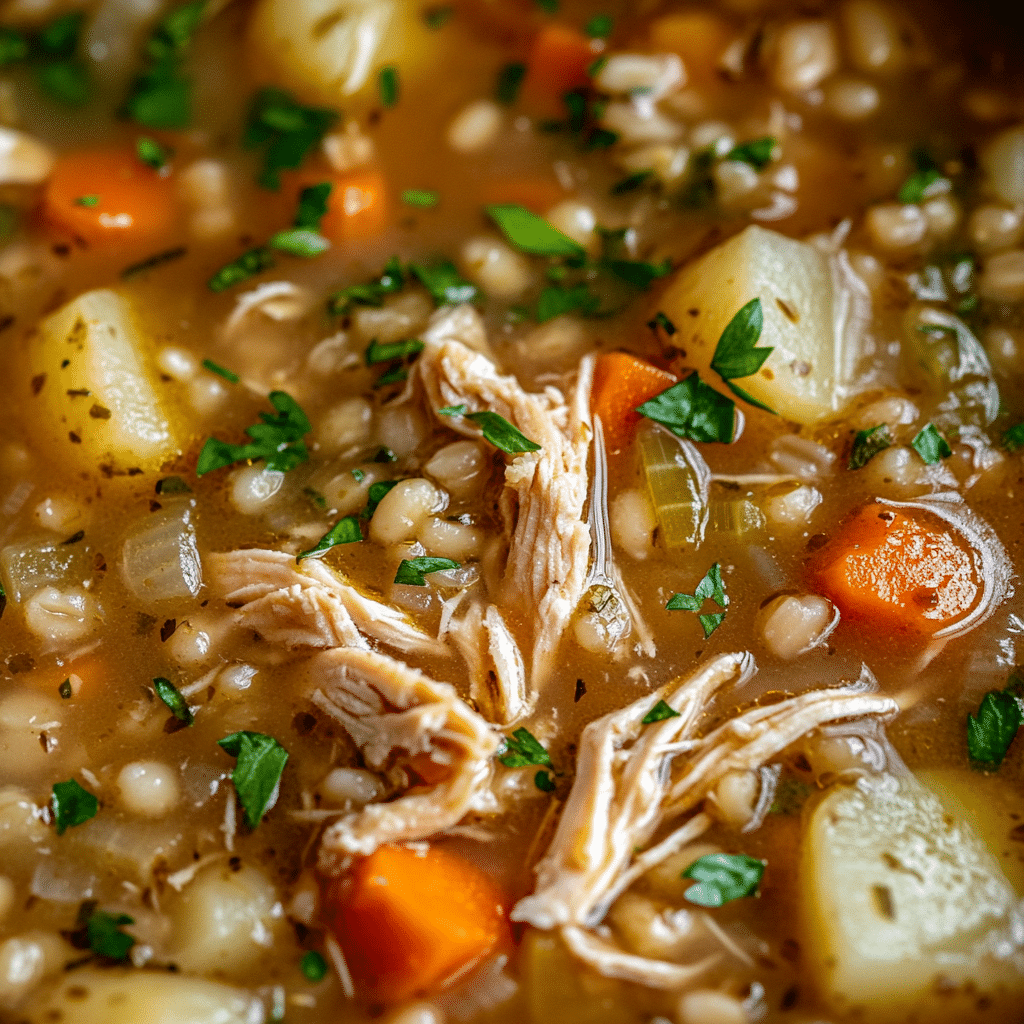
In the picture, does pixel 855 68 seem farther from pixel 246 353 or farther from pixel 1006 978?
pixel 1006 978

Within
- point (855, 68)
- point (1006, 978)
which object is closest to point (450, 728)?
point (1006, 978)

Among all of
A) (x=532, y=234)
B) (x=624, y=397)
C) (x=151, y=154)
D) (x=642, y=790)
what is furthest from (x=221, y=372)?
(x=642, y=790)

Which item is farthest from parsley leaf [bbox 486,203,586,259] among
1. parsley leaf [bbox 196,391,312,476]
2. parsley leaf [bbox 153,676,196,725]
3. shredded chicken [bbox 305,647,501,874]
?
parsley leaf [bbox 153,676,196,725]

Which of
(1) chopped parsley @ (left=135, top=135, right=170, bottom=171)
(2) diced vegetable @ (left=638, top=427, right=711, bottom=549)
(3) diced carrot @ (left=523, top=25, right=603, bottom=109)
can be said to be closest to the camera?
(2) diced vegetable @ (left=638, top=427, right=711, bottom=549)

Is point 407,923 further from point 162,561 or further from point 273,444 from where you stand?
point 273,444

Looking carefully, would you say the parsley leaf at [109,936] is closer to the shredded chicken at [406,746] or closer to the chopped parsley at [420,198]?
the shredded chicken at [406,746]

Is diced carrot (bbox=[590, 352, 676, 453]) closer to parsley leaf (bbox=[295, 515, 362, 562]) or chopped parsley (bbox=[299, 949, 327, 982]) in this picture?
parsley leaf (bbox=[295, 515, 362, 562])
